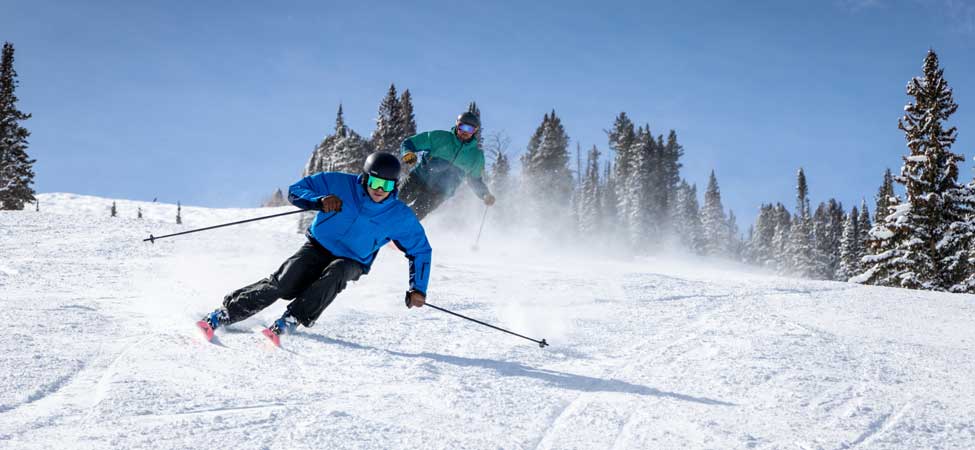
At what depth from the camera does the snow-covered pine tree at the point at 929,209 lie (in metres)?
20.7

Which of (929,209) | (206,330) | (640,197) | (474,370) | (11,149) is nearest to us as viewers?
(474,370)

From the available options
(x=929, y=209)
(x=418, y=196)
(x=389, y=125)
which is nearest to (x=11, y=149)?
(x=389, y=125)

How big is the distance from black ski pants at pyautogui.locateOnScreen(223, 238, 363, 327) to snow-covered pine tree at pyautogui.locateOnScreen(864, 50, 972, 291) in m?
22.2

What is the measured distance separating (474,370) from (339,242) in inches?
67.6

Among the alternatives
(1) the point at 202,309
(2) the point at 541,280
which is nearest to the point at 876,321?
(2) the point at 541,280

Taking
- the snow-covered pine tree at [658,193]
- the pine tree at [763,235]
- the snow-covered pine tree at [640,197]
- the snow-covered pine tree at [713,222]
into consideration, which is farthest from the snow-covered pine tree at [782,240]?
the snow-covered pine tree at [640,197]

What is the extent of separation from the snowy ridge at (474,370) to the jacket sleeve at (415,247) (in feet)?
1.68

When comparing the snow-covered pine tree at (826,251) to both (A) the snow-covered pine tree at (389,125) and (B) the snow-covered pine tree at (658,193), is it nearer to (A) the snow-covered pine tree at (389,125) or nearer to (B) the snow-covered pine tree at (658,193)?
(B) the snow-covered pine tree at (658,193)

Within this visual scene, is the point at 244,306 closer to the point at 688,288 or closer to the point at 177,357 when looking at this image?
the point at 177,357

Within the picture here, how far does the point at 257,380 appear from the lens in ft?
11.3

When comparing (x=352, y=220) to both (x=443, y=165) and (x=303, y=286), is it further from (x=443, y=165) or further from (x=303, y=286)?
(x=443, y=165)

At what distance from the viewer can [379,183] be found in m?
4.89

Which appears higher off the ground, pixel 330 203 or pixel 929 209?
pixel 929 209

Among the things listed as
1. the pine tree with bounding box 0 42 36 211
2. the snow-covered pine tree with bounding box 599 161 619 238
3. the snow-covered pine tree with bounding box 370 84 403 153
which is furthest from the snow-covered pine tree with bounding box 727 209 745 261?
the pine tree with bounding box 0 42 36 211
